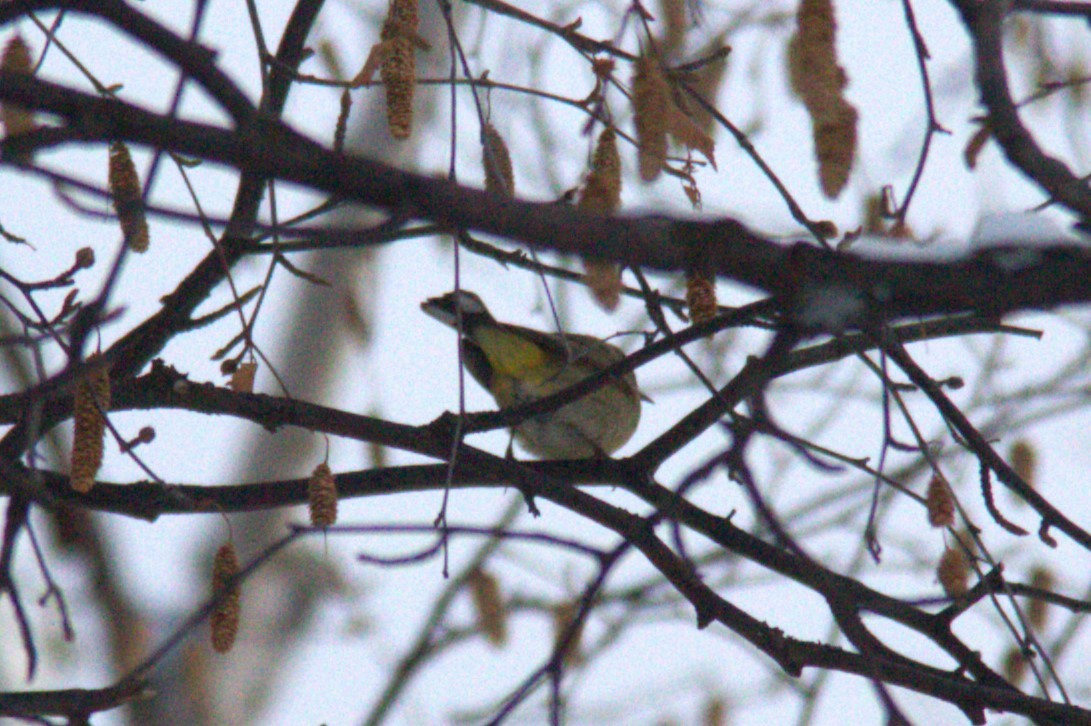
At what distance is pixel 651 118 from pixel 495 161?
0.39 m

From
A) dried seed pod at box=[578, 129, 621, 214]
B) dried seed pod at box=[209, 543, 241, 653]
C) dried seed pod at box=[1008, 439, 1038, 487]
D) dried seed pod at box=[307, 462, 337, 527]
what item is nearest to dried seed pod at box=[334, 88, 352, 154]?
dried seed pod at box=[578, 129, 621, 214]

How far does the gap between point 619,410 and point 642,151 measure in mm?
2315

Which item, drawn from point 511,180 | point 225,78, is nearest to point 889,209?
point 511,180

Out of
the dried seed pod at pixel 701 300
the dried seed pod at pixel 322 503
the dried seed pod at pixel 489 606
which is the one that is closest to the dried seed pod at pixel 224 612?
the dried seed pod at pixel 322 503

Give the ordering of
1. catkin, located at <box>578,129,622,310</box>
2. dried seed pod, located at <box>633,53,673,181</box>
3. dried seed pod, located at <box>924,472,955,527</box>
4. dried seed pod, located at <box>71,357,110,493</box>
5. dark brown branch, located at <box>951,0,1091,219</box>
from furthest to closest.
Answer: dried seed pod, located at <box>924,472,955,527</box> < dried seed pod, located at <box>71,357,110,493</box> < dried seed pod, located at <box>633,53,673,181</box> < catkin, located at <box>578,129,622,310</box> < dark brown branch, located at <box>951,0,1091,219</box>

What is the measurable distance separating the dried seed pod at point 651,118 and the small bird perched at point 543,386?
2.05 m

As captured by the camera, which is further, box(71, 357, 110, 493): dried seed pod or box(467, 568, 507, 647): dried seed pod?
box(467, 568, 507, 647): dried seed pod

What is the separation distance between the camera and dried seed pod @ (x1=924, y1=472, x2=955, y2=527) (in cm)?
216

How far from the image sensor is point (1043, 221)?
4.57ft

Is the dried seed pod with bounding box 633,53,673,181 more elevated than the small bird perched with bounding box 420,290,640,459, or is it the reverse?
the small bird perched with bounding box 420,290,640,459

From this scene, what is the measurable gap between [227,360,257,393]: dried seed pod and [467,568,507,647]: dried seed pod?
2.50 metres

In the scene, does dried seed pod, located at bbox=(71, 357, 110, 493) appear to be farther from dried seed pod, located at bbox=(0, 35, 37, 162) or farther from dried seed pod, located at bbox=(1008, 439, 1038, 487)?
dried seed pod, located at bbox=(1008, 439, 1038, 487)

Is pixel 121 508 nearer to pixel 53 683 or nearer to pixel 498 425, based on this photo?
pixel 498 425

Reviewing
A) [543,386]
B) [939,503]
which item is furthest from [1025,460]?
[939,503]
